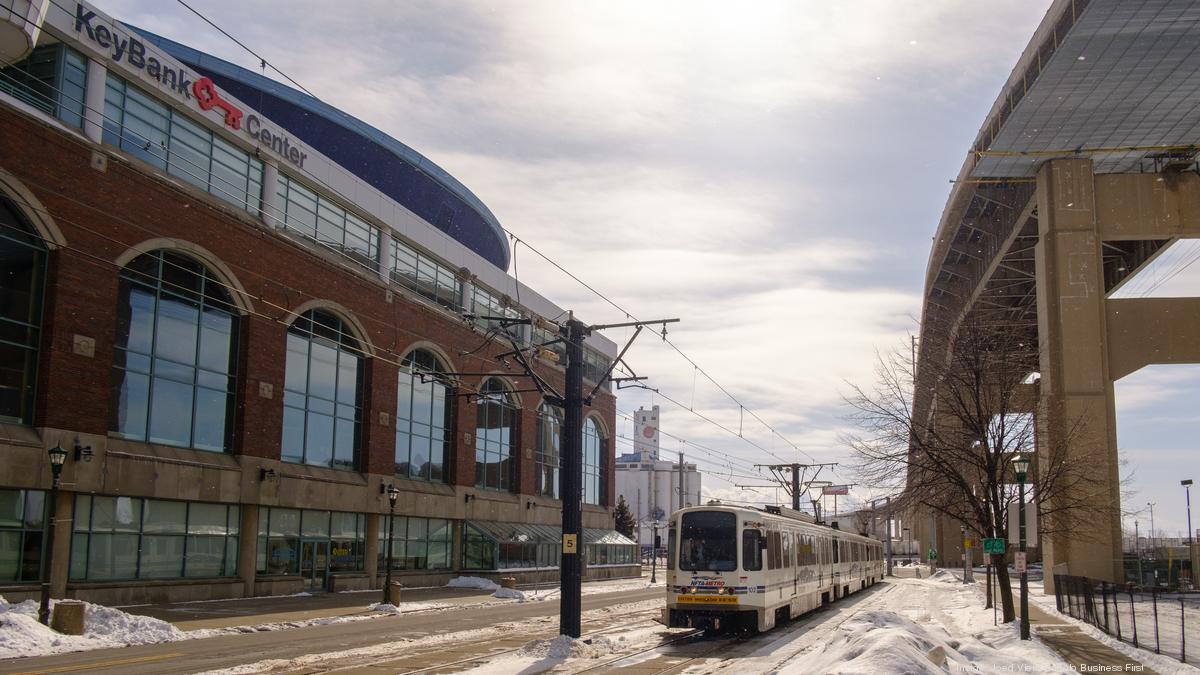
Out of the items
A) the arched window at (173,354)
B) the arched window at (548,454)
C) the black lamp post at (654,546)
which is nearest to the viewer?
the black lamp post at (654,546)

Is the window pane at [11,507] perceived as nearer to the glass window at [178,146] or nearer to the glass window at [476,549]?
the glass window at [178,146]

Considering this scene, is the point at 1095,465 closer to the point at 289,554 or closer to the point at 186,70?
the point at 289,554

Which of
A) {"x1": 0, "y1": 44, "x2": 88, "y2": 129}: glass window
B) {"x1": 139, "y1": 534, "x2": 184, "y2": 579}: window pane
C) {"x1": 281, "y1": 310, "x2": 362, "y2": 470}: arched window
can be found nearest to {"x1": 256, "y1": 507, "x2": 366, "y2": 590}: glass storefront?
{"x1": 281, "y1": 310, "x2": 362, "y2": 470}: arched window

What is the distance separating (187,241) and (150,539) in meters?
8.83

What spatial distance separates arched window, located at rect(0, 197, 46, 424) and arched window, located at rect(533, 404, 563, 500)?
33.4m

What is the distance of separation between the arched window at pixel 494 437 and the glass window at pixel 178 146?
1919 cm

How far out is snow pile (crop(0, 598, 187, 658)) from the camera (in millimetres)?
18750

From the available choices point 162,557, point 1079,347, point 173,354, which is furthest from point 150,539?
point 1079,347

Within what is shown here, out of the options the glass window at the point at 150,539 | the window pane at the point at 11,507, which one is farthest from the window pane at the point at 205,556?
the window pane at the point at 11,507

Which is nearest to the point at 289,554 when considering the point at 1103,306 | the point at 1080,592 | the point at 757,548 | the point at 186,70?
the point at 186,70

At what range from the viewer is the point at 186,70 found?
31609 millimetres

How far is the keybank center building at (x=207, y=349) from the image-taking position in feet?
86.4

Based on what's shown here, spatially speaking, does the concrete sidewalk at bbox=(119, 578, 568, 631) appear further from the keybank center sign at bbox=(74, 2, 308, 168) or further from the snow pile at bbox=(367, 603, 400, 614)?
the keybank center sign at bbox=(74, 2, 308, 168)

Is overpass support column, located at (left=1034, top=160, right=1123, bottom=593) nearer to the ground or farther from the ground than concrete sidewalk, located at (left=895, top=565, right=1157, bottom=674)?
farther from the ground
